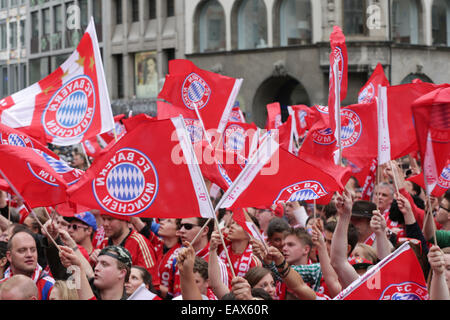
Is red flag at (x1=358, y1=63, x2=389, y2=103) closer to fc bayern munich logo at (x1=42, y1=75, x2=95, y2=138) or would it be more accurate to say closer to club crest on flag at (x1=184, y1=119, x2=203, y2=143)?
club crest on flag at (x1=184, y1=119, x2=203, y2=143)

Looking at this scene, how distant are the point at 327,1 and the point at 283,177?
2651 centimetres

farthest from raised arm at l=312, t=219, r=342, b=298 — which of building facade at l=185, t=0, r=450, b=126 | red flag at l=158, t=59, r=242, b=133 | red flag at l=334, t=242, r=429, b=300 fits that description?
building facade at l=185, t=0, r=450, b=126

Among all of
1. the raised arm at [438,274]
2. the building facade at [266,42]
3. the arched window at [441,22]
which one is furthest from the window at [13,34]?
the raised arm at [438,274]

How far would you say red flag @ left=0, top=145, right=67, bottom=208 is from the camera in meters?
7.33

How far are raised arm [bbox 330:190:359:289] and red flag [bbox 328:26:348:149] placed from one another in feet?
3.94

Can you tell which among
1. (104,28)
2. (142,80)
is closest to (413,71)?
(142,80)

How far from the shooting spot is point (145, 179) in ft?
20.9

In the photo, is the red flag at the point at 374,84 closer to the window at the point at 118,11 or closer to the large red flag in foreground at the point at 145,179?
the large red flag in foreground at the point at 145,179

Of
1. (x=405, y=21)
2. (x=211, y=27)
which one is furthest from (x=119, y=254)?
(x=211, y=27)

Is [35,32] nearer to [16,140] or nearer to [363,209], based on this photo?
[16,140]

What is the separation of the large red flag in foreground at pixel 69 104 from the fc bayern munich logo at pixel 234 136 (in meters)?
3.19

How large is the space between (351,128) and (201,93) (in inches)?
96.1

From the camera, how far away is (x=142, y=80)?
131 feet

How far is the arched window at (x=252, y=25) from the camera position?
114 feet
